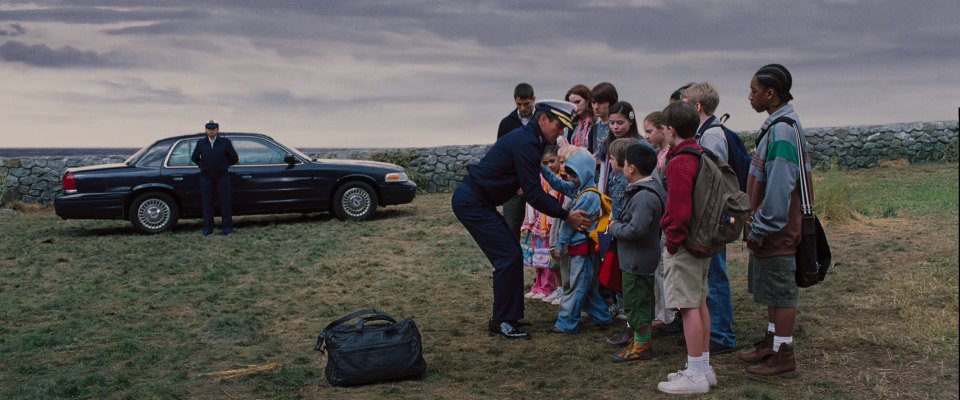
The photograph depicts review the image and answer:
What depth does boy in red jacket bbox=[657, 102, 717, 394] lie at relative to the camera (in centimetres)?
Answer: 523

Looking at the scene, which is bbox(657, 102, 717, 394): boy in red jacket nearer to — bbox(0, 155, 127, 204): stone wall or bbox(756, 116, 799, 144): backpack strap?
bbox(756, 116, 799, 144): backpack strap

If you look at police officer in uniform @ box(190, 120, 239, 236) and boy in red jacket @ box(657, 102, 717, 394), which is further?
police officer in uniform @ box(190, 120, 239, 236)

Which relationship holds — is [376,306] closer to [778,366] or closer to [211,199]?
[778,366]

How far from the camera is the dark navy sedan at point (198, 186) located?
Result: 14217 mm

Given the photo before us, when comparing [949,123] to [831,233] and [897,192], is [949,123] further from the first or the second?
[831,233]

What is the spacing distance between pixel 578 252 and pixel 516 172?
2.55 feet

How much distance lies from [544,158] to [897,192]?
39.6ft

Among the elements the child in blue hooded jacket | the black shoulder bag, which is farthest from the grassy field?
the black shoulder bag

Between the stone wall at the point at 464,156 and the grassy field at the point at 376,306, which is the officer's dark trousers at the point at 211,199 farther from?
the stone wall at the point at 464,156

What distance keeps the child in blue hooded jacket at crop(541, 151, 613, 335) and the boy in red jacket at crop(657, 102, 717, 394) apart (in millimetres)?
1269

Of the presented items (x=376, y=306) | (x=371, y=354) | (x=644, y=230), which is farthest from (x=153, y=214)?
(x=644, y=230)

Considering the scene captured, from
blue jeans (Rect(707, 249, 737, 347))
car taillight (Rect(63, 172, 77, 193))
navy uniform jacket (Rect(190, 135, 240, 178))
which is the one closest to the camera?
blue jeans (Rect(707, 249, 737, 347))

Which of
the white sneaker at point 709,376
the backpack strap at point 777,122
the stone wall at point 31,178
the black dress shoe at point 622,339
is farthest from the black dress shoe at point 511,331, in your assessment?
the stone wall at point 31,178

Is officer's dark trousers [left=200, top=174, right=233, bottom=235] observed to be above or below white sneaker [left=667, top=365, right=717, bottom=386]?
above
